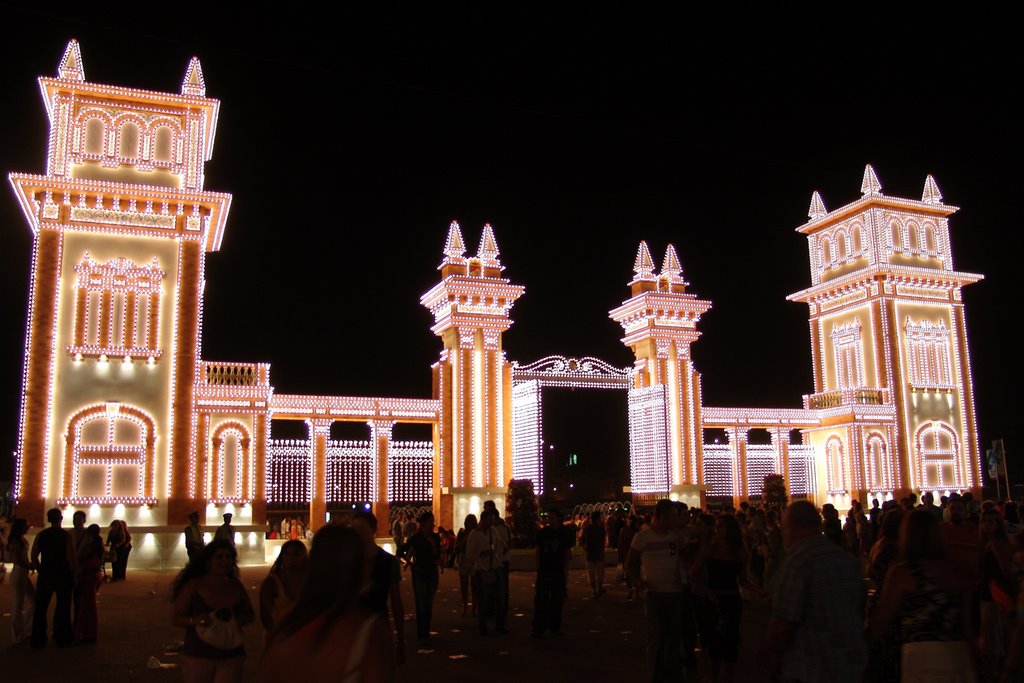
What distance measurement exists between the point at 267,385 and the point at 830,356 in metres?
21.0

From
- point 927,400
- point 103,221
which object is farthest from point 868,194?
point 103,221

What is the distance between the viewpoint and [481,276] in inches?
1158

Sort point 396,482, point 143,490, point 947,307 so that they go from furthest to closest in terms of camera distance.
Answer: point 947,307
point 396,482
point 143,490

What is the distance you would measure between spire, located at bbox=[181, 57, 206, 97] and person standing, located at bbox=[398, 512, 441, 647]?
17.1 meters

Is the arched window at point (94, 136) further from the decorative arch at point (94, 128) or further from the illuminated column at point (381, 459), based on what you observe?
the illuminated column at point (381, 459)

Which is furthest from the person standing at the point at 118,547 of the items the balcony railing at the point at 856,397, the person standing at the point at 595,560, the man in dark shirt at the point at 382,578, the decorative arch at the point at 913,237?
the decorative arch at the point at 913,237

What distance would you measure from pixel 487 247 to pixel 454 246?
101 cm

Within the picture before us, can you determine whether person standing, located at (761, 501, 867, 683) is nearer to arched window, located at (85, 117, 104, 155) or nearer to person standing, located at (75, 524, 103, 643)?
person standing, located at (75, 524, 103, 643)

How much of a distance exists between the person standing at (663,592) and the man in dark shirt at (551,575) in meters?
3.27

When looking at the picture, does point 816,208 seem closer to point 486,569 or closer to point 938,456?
point 938,456

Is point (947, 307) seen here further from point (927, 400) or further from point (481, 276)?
point (481, 276)

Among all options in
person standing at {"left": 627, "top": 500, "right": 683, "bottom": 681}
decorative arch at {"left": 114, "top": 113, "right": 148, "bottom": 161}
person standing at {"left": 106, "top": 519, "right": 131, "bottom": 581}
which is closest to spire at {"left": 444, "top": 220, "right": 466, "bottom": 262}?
decorative arch at {"left": 114, "top": 113, "right": 148, "bottom": 161}

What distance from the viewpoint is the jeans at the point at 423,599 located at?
1160 centimetres

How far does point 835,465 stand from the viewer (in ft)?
111
